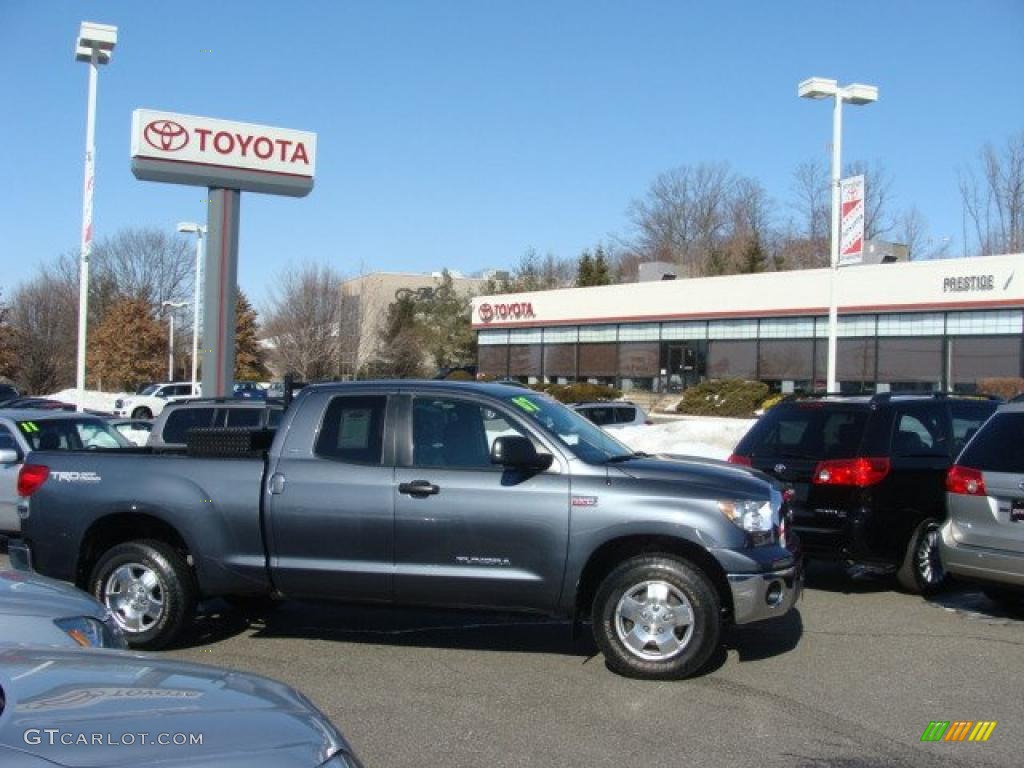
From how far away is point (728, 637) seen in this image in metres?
8.06

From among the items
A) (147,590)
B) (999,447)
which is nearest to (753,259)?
(999,447)

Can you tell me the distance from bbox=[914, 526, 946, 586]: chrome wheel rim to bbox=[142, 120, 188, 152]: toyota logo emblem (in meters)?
20.4

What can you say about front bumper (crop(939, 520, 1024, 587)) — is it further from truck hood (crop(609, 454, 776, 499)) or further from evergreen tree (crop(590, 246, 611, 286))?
evergreen tree (crop(590, 246, 611, 286))

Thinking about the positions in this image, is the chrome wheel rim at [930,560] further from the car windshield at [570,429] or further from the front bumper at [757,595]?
the car windshield at [570,429]

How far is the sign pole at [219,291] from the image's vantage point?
2452cm

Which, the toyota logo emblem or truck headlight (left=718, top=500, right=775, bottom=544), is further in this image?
the toyota logo emblem

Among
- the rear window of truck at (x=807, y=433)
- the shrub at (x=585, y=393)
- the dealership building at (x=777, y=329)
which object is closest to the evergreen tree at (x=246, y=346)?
the dealership building at (x=777, y=329)

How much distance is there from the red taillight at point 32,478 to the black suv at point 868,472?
6.24 meters

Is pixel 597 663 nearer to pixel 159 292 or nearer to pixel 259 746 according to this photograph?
pixel 259 746

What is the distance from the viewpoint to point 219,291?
974 inches

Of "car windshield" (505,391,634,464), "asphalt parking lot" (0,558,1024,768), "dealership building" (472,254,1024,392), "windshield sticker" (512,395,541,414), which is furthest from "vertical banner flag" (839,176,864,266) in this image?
"windshield sticker" (512,395,541,414)

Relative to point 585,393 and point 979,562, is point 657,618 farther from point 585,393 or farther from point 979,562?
point 585,393

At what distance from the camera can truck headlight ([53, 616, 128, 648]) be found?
4918mm

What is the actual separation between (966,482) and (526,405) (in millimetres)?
3762
